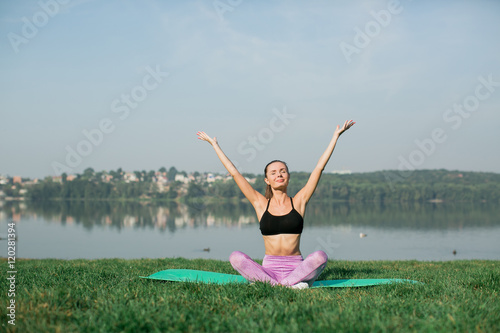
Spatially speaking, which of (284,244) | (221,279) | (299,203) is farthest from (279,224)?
(221,279)

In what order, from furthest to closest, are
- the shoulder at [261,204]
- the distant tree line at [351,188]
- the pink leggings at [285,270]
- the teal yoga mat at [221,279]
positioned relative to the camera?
the distant tree line at [351,188], the shoulder at [261,204], the teal yoga mat at [221,279], the pink leggings at [285,270]

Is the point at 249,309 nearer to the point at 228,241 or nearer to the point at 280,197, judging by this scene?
the point at 280,197

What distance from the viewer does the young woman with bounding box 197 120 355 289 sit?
4684 mm

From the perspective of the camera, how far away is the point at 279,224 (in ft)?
16.4

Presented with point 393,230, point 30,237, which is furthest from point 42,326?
point 393,230

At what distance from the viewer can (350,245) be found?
3102cm

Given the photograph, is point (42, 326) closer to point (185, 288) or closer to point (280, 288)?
point (185, 288)

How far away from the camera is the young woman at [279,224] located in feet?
15.4

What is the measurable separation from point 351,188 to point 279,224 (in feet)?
318

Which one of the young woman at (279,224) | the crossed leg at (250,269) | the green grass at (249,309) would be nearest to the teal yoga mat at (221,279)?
the crossed leg at (250,269)

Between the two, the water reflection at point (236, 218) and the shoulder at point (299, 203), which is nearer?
the shoulder at point (299, 203)

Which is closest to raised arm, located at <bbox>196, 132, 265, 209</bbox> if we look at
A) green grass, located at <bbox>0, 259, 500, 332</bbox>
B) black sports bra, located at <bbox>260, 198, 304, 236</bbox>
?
black sports bra, located at <bbox>260, 198, 304, 236</bbox>

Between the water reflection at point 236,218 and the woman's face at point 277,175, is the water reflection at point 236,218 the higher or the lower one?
the lower one

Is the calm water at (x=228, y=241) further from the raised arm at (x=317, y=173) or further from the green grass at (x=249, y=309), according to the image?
the green grass at (x=249, y=309)
